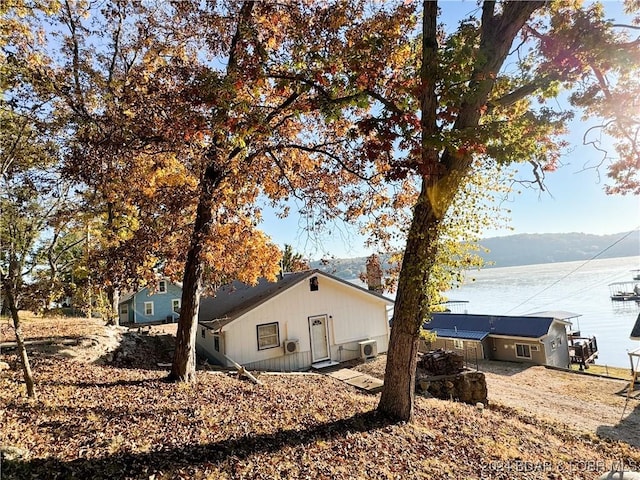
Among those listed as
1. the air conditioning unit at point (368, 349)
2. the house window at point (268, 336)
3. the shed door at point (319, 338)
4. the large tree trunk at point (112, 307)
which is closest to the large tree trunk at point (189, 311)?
the large tree trunk at point (112, 307)

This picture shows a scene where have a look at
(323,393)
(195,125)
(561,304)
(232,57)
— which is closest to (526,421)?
(323,393)

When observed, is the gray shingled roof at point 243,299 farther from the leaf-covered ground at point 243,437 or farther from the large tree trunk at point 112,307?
the leaf-covered ground at point 243,437

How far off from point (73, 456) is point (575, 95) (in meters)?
11.0

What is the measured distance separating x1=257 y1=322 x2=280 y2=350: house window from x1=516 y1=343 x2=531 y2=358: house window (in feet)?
63.4

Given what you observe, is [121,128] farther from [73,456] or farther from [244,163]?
[73,456]

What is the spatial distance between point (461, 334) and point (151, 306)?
1229 inches

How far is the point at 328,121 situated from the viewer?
5.67 metres

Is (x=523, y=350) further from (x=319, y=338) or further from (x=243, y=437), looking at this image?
(x=243, y=437)

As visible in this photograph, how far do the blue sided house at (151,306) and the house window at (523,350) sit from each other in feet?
102

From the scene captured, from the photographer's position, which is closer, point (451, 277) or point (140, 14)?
point (451, 277)

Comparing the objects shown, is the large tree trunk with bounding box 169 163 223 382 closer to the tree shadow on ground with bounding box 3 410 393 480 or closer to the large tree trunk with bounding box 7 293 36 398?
the large tree trunk with bounding box 7 293 36 398

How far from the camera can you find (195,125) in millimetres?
5707

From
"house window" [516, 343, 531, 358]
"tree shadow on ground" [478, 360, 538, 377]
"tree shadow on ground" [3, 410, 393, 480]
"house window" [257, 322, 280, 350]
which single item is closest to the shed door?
"house window" [257, 322, 280, 350]

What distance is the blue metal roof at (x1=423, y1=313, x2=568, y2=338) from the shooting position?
2531cm
